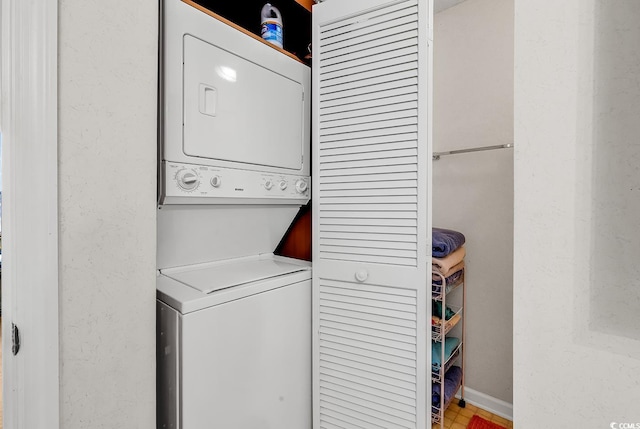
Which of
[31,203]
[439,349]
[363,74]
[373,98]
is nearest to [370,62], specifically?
[363,74]

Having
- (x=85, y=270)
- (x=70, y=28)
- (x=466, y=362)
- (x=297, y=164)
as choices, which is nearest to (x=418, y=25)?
(x=297, y=164)

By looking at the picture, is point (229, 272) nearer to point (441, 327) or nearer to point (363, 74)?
point (363, 74)

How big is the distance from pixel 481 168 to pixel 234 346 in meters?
2.02

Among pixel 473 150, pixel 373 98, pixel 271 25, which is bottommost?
pixel 473 150

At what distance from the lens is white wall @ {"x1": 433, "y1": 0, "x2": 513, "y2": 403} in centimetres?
211

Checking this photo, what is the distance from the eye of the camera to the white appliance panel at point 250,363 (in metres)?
1.17

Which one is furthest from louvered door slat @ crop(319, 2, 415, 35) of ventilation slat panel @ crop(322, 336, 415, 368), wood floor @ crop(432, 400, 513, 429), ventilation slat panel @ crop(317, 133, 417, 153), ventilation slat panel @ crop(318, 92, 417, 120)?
wood floor @ crop(432, 400, 513, 429)

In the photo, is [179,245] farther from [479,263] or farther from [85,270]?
[479,263]

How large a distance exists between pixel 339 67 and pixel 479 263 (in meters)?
1.70

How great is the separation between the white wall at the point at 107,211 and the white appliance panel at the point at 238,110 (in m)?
0.26

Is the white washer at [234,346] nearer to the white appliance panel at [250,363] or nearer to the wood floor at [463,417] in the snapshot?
the white appliance panel at [250,363]

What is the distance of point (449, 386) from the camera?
6.81 feet

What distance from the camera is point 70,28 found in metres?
0.85

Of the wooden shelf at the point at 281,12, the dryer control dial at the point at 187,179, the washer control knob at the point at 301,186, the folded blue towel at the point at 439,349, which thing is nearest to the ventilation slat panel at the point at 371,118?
the washer control knob at the point at 301,186
